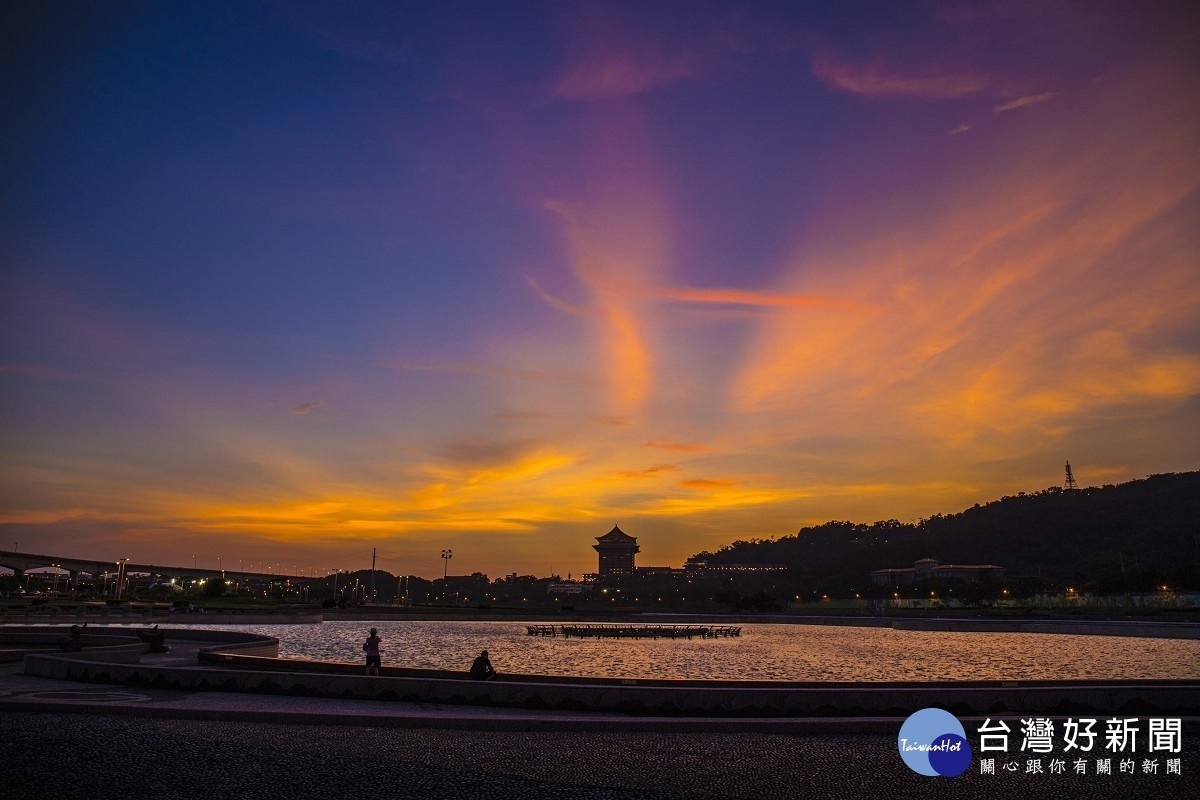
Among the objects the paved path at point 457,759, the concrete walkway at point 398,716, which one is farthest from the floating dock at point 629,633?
the paved path at point 457,759

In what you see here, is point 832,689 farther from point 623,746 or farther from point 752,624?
point 752,624

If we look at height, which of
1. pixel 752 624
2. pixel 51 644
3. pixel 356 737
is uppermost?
pixel 356 737

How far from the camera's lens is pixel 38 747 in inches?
510

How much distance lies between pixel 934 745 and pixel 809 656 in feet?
123

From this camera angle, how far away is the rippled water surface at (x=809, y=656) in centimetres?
3725

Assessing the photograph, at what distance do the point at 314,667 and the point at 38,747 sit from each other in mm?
10647

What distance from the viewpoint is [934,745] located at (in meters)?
13.7

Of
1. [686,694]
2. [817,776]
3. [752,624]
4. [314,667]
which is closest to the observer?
[817,776]

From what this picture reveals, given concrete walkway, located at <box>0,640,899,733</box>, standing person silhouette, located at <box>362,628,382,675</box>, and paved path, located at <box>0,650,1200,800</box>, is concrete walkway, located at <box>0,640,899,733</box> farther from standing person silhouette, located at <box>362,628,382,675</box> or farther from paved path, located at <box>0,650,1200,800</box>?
standing person silhouette, located at <box>362,628,382,675</box>

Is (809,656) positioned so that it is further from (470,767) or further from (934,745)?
(470,767)

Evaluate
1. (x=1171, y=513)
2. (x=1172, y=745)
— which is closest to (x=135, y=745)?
(x=1172, y=745)

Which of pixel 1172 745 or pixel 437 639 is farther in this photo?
pixel 437 639

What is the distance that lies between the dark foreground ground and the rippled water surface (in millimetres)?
21737

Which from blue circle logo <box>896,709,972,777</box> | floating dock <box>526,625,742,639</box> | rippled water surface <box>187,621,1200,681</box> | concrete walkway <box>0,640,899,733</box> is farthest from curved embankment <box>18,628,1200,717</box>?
floating dock <box>526,625,742,639</box>
